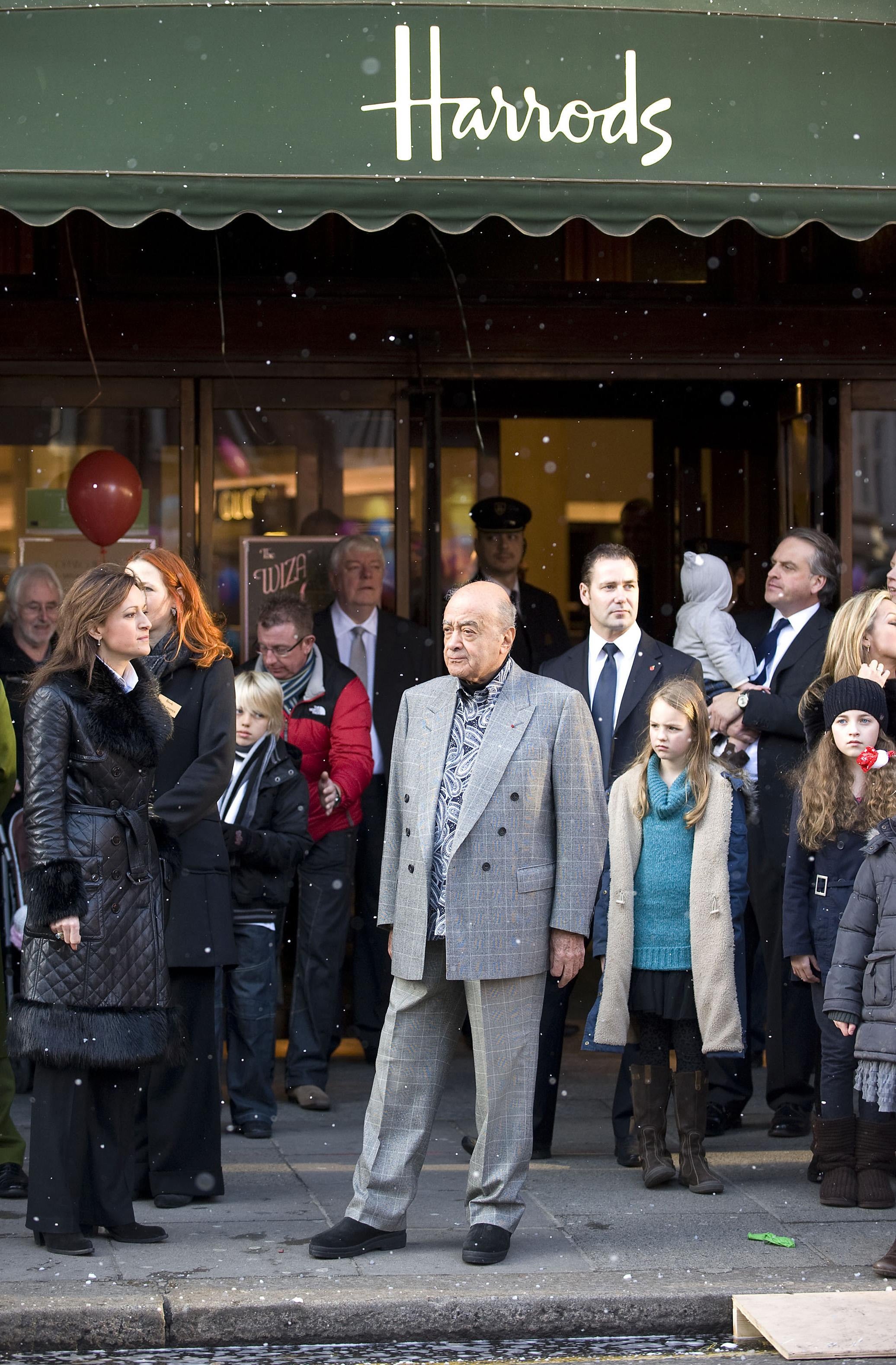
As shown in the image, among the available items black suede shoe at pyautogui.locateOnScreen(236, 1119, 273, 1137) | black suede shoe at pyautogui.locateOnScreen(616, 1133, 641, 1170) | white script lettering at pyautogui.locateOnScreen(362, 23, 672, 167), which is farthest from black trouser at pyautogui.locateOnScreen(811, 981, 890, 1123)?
white script lettering at pyautogui.locateOnScreen(362, 23, 672, 167)

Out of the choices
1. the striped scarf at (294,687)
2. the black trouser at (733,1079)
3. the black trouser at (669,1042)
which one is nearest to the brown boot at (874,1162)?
the black trouser at (669,1042)

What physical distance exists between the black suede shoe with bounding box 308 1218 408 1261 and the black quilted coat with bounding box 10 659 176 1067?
78 centimetres

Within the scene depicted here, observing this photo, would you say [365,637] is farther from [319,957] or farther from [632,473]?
[632,473]

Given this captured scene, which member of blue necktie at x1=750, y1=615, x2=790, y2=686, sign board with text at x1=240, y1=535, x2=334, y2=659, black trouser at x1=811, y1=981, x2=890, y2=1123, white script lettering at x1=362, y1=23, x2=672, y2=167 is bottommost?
black trouser at x1=811, y1=981, x2=890, y2=1123

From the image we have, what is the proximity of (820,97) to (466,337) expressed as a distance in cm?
263

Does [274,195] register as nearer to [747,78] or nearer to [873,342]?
[747,78]

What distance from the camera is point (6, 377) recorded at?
8898 millimetres

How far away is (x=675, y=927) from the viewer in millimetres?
6383

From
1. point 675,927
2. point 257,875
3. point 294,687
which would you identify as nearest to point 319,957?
point 257,875

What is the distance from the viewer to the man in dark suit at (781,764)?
7188 mm

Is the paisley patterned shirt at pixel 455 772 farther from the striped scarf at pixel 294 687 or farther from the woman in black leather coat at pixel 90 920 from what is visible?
the striped scarf at pixel 294 687

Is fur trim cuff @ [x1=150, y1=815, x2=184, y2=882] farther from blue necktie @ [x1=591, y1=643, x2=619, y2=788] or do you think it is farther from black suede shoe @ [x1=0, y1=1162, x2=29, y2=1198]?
blue necktie @ [x1=591, y1=643, x2=619, y2=788]

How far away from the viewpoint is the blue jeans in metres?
7.21

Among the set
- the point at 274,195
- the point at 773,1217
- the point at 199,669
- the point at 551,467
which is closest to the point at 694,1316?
the point at 773,1217
